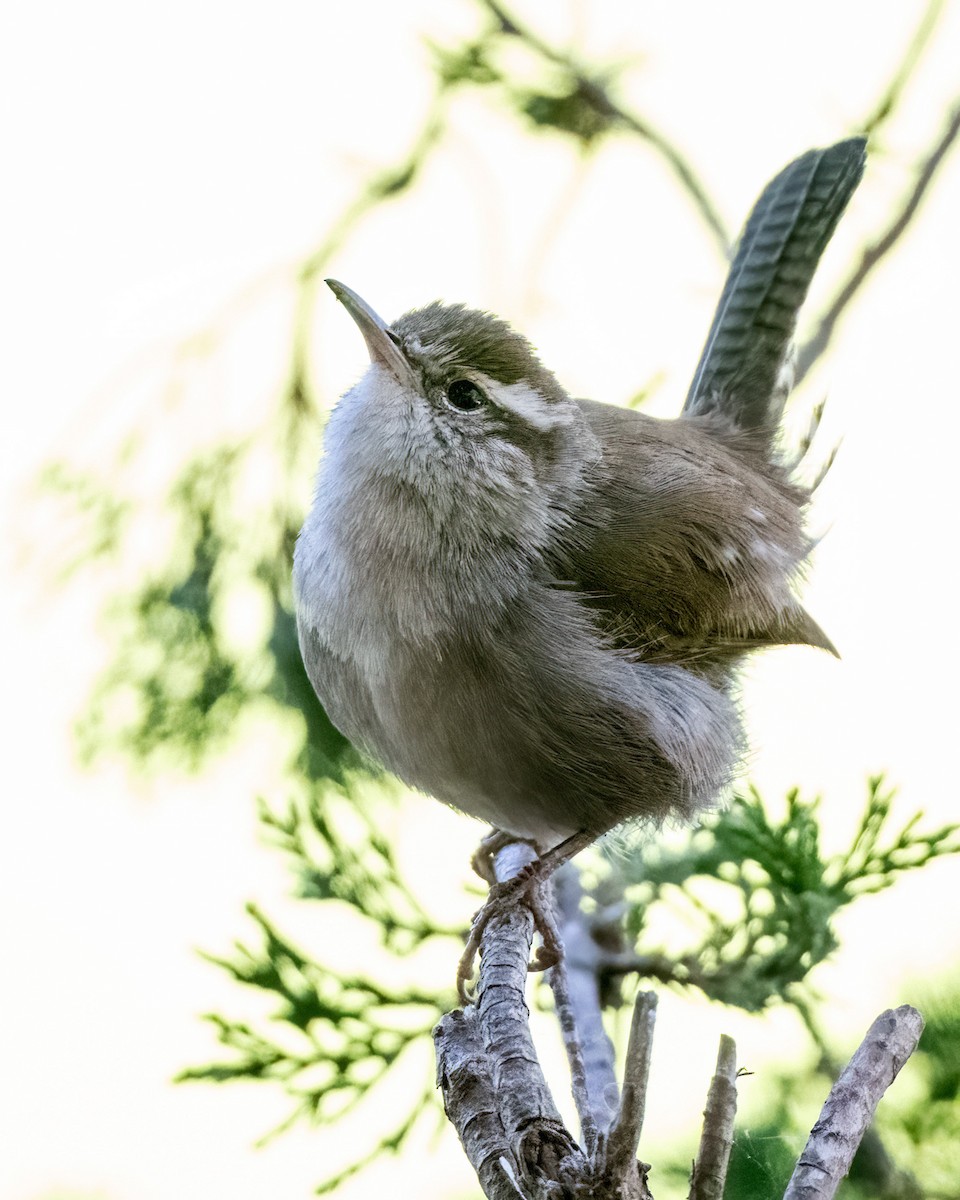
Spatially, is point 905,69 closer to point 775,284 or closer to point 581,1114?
point 775,284

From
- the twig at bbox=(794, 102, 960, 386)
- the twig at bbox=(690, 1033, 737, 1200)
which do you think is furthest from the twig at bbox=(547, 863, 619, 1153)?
the twig at bbox=(794, 102, 960, 386)

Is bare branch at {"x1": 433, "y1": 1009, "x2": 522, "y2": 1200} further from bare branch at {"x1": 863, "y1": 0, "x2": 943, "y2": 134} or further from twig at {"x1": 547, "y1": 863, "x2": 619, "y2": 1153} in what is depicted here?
bare branch at {"x1": 863, "y1": 0, "x2": 943, "y2": 134}

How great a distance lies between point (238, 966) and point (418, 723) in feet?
2.74

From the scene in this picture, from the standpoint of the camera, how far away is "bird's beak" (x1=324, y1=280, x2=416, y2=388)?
7.79 feet

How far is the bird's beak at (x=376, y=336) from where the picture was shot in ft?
7.79

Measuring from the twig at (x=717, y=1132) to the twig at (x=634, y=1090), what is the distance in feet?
0.37

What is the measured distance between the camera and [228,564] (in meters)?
3.67

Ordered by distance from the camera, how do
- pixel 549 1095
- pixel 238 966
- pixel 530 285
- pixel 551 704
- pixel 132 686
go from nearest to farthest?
1. pixel 549 1095
2. pixel 551 704
3. pixel 238 966
4. pixel 132 686
5. pixel 530 285

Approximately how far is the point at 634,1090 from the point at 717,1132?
0.60 feet

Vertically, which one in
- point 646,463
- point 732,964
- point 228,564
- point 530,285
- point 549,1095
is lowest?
point 549,1095

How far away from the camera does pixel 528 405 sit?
8.41 ft

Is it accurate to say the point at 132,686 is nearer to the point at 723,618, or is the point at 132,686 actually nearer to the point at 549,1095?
the point at 723,618

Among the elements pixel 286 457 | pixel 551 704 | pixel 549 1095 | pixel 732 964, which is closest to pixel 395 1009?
pixel 732 964

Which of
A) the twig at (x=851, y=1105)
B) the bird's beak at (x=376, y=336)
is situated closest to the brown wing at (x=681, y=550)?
the bird's beak at (x=376, y=336)
